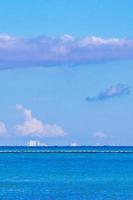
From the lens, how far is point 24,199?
77625mm

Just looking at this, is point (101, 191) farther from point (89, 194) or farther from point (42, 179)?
point (42, 179)

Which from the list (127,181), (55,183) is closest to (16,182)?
(55,183)

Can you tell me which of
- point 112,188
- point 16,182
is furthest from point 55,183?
point 112,188

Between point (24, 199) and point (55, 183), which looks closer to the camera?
point (24, 199)

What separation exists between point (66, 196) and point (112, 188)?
11216 mm

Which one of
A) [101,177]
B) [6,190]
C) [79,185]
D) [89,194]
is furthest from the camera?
[101,177]

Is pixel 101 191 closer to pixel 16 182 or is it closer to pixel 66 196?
pixel 66 196

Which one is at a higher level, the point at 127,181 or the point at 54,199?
the point at 127,181

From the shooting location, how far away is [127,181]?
103 m

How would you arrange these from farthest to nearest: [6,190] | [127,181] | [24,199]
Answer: [127,181], [6,190], [24,199]

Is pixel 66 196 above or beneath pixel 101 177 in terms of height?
beneath

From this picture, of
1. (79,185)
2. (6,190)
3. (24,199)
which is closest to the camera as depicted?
(24,199)

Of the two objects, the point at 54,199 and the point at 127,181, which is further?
the point at 127,181

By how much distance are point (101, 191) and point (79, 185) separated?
30.9ft
